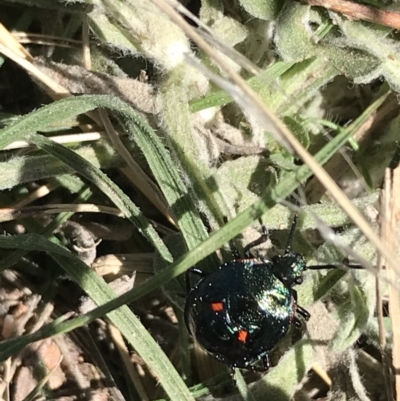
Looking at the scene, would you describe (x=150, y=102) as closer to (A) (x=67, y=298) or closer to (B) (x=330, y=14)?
(B) (x=330, y=14)

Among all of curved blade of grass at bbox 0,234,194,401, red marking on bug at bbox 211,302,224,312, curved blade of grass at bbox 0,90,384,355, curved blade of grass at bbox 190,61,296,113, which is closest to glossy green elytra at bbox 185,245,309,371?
red marking on bug at bbox 211,302,224,312

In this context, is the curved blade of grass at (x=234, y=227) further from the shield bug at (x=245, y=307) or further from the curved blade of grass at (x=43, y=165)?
the curved blade of grass at (x=43, y=165)

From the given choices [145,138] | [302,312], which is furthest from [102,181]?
[302,312]

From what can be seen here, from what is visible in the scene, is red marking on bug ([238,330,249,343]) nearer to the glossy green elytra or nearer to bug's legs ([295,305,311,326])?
the glossy green elytra

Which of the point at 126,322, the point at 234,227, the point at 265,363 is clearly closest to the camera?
the point at 234,227

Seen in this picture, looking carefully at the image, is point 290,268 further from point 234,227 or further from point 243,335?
point 234,227

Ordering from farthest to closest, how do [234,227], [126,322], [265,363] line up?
[265,363] → [126,322] → [234,227]
